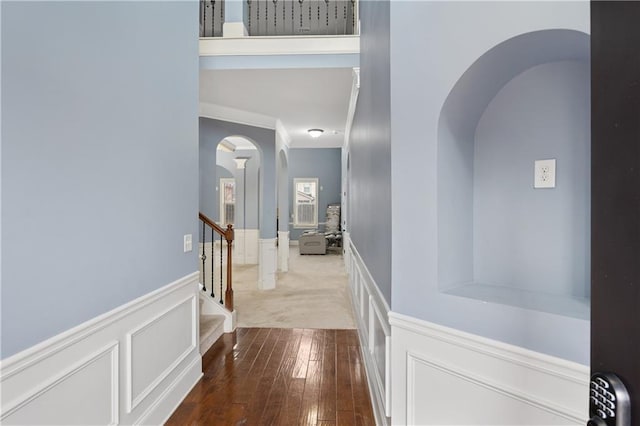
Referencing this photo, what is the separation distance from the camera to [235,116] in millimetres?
5320

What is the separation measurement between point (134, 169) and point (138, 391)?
1274mm

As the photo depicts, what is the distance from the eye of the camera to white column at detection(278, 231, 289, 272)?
7.23 m

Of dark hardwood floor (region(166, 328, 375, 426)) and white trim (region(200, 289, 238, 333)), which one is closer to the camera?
dark hardwood floor (region(166, 328, 375, 426))

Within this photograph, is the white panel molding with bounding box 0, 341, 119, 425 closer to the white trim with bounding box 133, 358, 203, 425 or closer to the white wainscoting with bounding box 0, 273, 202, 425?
the white wainscoting with bounding box 0, 273, 202, 425

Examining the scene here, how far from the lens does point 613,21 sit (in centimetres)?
53

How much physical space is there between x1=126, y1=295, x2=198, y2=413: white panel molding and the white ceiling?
2.56m

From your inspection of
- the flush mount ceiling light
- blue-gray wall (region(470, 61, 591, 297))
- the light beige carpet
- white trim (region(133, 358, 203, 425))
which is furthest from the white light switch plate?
the flush mount ceiling light

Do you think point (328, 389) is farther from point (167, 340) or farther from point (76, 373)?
point (76, 373)

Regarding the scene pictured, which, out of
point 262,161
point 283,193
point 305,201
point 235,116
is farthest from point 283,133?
point 305,201

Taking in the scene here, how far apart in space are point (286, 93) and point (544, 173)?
3.58 meters

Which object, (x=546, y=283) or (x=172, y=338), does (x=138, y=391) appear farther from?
(x=546, y=283)

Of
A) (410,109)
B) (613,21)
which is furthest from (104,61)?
(613,21)

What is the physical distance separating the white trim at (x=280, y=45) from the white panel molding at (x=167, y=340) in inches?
101

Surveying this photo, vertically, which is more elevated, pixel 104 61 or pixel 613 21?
pixel 104 61
